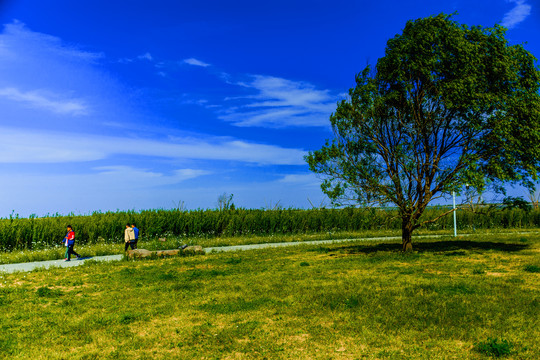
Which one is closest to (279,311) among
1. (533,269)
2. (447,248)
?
(533,269)

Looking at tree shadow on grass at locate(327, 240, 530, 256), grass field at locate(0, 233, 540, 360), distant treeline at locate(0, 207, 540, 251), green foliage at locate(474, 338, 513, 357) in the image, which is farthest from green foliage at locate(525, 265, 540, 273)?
green foliage at locate(474, 338, 513, 357)

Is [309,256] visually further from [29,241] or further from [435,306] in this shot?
[29,241]

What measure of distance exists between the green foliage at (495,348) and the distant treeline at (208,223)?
11.7m

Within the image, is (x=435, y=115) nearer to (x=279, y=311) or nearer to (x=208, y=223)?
(x=279, y=311)

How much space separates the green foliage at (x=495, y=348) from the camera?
24.0 feet

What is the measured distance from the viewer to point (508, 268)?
15125mm

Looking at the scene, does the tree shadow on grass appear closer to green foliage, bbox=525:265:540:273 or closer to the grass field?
the grass field

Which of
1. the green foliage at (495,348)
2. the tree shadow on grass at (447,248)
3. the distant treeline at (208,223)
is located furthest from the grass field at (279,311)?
the distant treeline at (208,223)

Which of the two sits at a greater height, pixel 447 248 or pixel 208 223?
pixel 208 223

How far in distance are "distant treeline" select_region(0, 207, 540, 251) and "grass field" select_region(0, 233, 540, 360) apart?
7.03m

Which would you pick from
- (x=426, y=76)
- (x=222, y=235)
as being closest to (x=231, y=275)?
(x=426, y=76)

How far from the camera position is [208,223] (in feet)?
110

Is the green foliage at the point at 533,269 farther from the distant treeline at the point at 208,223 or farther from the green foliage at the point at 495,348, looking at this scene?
the green foliage at the point at 495,348

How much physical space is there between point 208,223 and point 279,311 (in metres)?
24.1
